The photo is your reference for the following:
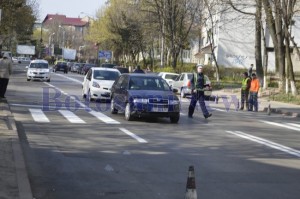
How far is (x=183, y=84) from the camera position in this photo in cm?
3362

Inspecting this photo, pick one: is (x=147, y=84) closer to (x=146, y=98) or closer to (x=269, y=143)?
(x=146, y=98)

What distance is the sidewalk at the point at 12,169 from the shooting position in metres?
6.63

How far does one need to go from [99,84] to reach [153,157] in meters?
13.8

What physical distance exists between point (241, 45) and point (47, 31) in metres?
102

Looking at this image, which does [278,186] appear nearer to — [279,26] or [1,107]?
[1,107]

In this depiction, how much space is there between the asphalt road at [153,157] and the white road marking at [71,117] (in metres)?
0.03

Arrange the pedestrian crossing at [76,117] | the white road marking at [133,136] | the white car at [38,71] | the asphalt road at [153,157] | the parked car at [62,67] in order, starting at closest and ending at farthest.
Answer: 1. the asphalt road at [153,157]
2. the white road marking at [133,136]
3. the pedestrian crossing at [76,117]
4. the white car at [38,71]
5. the parked car at [62,67]

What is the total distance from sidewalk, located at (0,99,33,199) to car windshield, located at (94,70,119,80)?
12.5 meters

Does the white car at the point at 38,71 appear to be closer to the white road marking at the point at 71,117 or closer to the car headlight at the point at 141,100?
the white road marking at the point at 71,117

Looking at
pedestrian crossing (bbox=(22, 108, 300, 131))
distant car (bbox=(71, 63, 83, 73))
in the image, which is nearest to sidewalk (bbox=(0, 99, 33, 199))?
pedestrian crossing (bbox=(22, 108, 300, 131))

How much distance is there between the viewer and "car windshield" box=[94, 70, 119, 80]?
79.8ft

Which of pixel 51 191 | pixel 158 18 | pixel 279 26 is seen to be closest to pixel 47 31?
pixel 158 18

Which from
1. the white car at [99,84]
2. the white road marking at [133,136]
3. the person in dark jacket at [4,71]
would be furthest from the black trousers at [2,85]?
the white road marking at [133,136]

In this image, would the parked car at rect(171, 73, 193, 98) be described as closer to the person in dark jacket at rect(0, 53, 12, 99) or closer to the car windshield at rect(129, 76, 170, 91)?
the person in dark jacket at rect(0, 53, 12, 99)
